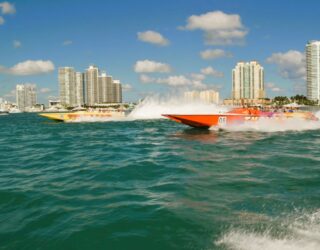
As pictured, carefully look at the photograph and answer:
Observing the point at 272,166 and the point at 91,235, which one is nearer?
the point at 91,235

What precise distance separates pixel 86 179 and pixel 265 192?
4.21 meters

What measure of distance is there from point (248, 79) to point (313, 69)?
24951 mm

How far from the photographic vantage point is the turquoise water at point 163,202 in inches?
194

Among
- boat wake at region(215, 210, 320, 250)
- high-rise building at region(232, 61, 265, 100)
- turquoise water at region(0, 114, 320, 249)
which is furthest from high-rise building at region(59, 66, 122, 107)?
boat wake at region(215, 210, 320, 250)

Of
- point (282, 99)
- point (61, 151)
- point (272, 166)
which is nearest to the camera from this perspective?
point (272, 166)

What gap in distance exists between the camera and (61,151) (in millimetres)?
14609

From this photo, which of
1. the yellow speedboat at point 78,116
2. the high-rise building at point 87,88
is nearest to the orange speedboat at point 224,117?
the yellow speedboat at point 78,116

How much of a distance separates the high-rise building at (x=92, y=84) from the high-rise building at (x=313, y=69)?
319ft

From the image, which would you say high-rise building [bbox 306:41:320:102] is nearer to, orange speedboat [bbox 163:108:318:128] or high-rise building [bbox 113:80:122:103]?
high-rise building [bbox 113:80:122:103]

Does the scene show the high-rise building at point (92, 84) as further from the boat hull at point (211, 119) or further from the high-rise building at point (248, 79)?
the boat hull at point (211, 119)

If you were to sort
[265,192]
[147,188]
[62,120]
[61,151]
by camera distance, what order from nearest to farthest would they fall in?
1. [265,192]
2. [147,188]
3. [61,151]
4. [62,120]

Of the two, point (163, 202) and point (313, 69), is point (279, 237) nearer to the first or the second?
point (163, 202)

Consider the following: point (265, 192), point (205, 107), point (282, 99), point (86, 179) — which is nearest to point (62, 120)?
point (205, 107)

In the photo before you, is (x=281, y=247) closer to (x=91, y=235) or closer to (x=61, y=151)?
(x=91, y=235)
